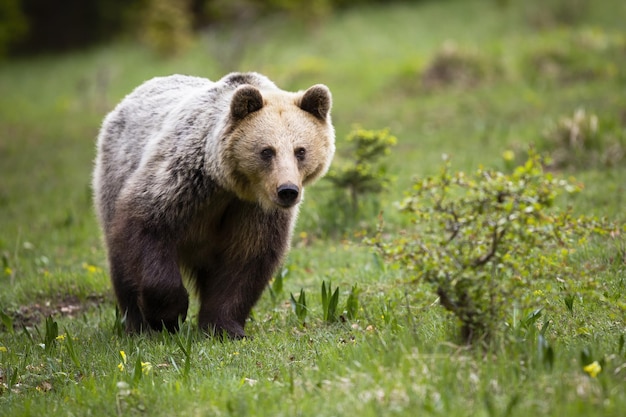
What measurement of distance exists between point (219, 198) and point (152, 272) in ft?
2.41

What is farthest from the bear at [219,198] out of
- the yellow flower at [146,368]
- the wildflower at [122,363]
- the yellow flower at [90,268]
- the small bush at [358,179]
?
the small bush at [358,179]

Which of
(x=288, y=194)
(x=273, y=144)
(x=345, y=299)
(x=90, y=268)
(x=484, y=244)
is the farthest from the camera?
(x=90, y=268)

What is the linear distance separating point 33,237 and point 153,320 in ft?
14.2

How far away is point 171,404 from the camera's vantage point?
401 centimetres

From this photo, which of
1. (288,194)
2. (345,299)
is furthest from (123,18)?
(288,194)

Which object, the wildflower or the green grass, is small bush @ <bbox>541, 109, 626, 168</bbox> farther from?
the wildflower

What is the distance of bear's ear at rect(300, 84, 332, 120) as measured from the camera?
18.2 ft

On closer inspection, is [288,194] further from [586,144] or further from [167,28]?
[167,28]

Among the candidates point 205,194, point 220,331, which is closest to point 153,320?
point 220,331

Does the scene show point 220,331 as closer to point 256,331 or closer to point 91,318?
point 256,331

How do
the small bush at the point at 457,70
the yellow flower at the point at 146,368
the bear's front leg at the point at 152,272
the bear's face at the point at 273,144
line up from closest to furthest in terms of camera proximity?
1. the yellow flower at the point at 146,368
2. the bear's face at the point at 273,144
3. the bear's front leg at the point at 152,272
4. the small bush at the point at 457,70

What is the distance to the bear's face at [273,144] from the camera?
205 inches

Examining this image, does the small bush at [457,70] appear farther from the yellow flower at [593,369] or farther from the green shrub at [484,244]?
the yellow flower at [593,369]

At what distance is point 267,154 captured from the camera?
17.4 ft
